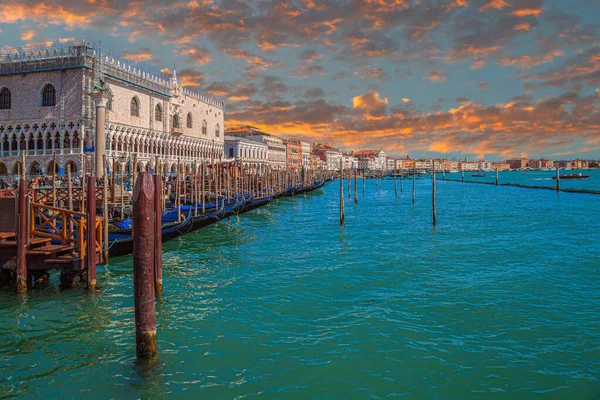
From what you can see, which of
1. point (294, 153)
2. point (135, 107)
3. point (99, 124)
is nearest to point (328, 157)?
point (294, 153)

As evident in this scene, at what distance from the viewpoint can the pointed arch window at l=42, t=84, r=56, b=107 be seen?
3105cm

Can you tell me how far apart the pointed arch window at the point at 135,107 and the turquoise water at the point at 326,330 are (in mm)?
27262

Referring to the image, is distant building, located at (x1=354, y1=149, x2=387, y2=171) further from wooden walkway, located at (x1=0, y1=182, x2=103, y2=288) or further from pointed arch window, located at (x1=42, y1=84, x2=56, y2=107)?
wooden walkway, located at (x1=0, y1=182, x2=103, y2=288)

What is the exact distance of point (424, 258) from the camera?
482 inches

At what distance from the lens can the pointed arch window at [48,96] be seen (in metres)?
31.0

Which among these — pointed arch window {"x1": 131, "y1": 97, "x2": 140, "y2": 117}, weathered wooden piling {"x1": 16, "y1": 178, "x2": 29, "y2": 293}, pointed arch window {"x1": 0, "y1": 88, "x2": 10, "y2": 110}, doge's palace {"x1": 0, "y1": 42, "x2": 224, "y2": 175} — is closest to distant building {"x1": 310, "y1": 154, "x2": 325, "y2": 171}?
pointed arch window {"x1": 131, "y1": 97, "x2": 140, "y2": 117}

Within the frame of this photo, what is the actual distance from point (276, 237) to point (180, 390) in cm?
1183

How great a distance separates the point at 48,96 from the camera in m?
31.2

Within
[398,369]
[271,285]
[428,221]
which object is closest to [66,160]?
[428,221]

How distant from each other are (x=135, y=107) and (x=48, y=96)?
271 inches

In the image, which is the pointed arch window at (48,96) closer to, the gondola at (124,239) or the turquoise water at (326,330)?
the gondola at (124,239)

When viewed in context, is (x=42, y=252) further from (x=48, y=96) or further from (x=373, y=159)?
(x=373, y=159)

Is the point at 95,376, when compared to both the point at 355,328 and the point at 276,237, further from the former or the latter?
the point at 276,237

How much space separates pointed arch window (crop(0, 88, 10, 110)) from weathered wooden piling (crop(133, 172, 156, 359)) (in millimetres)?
32757
